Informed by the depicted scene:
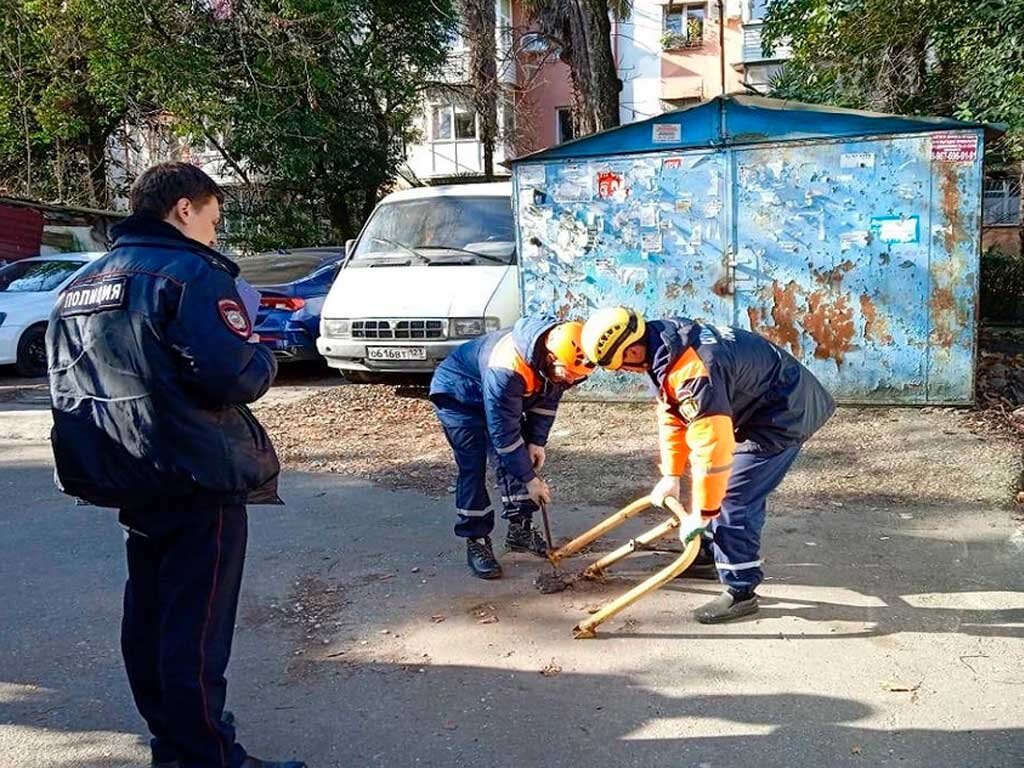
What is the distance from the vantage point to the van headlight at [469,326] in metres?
8.06

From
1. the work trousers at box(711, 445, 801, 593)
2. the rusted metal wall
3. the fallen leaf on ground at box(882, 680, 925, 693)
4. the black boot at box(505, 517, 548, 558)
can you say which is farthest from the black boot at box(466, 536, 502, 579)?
the rusted metal wall

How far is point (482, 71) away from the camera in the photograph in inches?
813

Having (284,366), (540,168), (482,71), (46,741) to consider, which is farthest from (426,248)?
(482,71)

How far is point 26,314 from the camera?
11.2 m

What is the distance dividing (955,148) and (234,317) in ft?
20.1

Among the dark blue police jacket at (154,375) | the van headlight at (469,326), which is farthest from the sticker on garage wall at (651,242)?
the dark blue police jacket at (154,375)

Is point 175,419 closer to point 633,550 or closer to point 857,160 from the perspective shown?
point 633,550

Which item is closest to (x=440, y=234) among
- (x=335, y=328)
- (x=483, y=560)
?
(x=335, y=328)

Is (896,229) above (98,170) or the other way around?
the other way around

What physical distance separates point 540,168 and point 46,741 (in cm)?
602

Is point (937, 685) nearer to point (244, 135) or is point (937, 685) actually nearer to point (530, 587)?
point (530, 587)

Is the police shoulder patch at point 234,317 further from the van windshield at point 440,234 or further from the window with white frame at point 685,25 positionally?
the window with white frame at point 685,25

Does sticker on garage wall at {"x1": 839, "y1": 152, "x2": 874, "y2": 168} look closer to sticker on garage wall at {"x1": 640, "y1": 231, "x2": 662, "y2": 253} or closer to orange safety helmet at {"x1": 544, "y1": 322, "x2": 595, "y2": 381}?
sticker on garage wall at {"x1": 640, "y1": 231, "x2": 662, "y2": 253}

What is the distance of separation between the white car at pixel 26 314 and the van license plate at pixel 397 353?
4.61 meters
